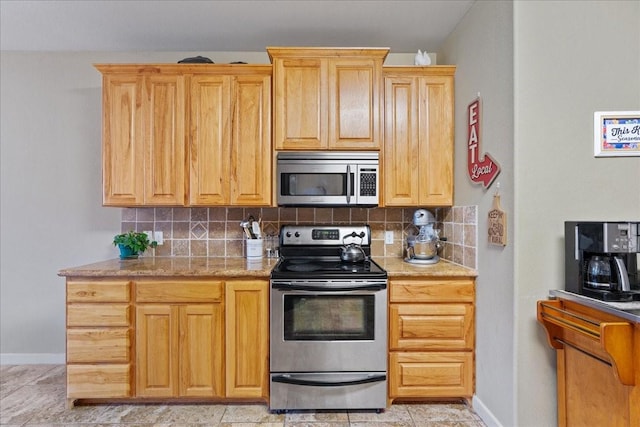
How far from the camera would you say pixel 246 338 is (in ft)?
7.32

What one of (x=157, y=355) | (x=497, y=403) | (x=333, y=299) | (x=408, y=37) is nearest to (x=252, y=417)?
(x=157, y=355)

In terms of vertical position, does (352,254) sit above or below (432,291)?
above

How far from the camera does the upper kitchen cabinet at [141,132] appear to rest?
8.28ft

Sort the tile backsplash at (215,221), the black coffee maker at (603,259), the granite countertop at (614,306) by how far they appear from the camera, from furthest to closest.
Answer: the tile backsplash at (215,221)
the black coffee maker at (603,259)
the granite countertop at (614,306)

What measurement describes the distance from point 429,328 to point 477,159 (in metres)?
1.10

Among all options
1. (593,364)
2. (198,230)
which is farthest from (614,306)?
(198,230)

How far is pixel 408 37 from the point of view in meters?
2.73

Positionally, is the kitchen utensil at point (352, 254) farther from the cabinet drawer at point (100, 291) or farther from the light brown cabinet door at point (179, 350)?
the cabinet drawer at point (100, 291)

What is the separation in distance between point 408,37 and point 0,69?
3342 mm

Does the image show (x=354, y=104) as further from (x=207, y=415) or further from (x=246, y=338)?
(x=207, y=415)

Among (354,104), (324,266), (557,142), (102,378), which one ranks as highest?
(354,104)

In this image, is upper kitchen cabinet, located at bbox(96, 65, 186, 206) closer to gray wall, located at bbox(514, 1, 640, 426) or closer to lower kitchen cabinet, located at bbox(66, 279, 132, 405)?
lower kitchen cabinet, located at bbox(66, 279, 132, 405)

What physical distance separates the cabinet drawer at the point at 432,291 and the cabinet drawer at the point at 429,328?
46 mm

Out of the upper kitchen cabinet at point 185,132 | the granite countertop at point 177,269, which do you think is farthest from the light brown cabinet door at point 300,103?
the granite countertop at point 177,269
